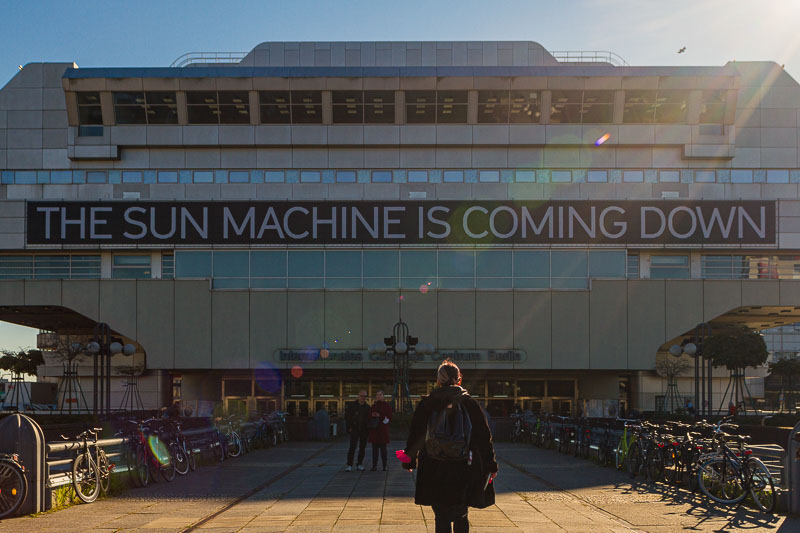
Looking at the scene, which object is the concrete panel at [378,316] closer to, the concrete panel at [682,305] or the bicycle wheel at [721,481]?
the concrete panel at [682,305]

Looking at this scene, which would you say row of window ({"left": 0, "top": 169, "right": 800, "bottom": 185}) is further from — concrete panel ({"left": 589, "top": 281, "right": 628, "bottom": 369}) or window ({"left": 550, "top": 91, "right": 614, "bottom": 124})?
concrete panel ({"left": 589, "top": 281, "right": 628, "bottom": 369})

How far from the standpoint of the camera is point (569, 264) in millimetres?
49781

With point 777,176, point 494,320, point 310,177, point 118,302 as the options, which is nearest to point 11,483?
point 118,302

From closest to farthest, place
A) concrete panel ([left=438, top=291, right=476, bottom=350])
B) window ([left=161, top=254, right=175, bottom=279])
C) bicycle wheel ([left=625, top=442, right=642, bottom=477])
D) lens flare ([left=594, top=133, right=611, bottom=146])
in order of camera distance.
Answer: bicycle wheel ([left=625, top=442, right=642, bottom=477]) < concrete panel ([left=438, top=291, right=476, bottom=350]) < window ([left=161, top=254, right=175, bottom=279]) < lens flare ([left=594, top=133, right=611, bottom=146])

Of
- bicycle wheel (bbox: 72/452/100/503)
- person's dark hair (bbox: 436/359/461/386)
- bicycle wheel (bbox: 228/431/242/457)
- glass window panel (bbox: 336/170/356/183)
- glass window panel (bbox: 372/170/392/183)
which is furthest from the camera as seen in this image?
glass window panel (bbox: 372/170/392/183)

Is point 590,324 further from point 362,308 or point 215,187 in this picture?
point 215,187

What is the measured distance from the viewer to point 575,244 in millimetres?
49844

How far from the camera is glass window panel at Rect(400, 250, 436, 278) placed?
4972 centimetres

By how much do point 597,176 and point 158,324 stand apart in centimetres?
2536

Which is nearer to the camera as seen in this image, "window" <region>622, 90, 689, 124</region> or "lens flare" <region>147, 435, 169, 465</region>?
"lens flare" <region>147, 435, 169, 465</region>

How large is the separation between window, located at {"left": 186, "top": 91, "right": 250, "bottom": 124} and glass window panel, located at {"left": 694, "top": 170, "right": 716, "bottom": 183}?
83.6ft

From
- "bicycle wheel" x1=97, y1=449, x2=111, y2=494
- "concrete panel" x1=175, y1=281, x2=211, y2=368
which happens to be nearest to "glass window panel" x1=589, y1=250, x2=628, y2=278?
"concrete panel" x1=175, y1=281, x2=211, y2=368

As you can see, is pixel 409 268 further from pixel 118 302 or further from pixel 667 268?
pixel 118 302

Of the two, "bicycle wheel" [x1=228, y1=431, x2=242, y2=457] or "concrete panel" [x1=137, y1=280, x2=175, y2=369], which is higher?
"concrete panel" [x1=137, y1=280, x2=175, y2=369]
